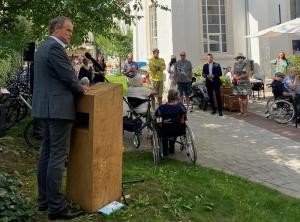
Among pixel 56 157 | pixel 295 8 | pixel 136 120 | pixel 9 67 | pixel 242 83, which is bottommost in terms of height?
pixel 56 157

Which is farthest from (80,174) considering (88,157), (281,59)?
(281,59)

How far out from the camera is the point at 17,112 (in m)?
11.9

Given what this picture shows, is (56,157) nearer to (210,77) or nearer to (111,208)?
(111,208)

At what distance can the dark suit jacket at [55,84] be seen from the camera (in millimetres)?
4699

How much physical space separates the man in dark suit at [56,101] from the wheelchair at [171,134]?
343 centimetres

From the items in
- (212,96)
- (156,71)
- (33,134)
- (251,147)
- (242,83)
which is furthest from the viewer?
(156,71)

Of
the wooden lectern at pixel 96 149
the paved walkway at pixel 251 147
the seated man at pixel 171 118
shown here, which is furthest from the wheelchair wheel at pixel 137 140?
the wooden lectern at pixel 96 149

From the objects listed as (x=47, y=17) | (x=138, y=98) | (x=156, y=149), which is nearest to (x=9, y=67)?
(x=47, y=17)

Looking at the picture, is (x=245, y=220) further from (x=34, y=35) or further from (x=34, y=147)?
(x=34, y=35)

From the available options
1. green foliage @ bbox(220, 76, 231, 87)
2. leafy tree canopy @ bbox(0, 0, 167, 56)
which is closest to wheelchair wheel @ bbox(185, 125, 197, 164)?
leafy tree canopy @ bbox(0, 0, 167, 56)

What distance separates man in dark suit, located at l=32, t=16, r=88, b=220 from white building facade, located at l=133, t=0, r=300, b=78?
15.8m

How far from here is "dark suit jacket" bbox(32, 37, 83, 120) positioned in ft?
15.4

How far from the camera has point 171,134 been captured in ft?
27.3

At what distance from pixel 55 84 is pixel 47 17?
5159 mm
